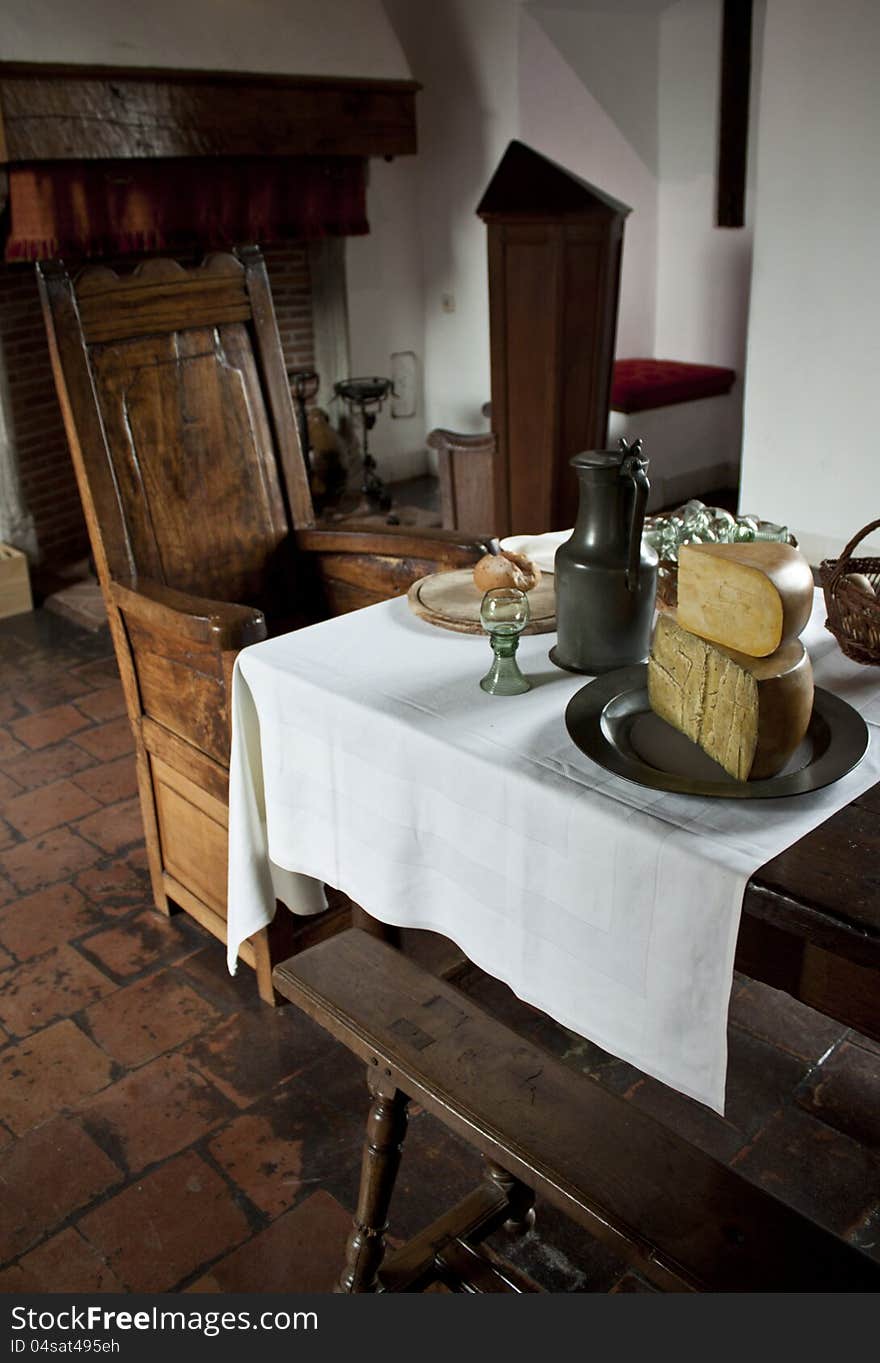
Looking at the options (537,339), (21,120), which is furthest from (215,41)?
(537,339)

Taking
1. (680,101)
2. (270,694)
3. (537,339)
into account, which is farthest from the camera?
(680,101)

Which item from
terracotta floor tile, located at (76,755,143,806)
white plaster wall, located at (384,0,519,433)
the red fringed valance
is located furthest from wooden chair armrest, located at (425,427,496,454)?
white plaster wall, located at (384,0,519,433)

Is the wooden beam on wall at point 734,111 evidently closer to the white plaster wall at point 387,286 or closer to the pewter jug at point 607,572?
the white plaster wall at point 387,286

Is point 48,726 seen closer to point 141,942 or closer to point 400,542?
point 141,942

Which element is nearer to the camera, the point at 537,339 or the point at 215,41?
the point at 537,339

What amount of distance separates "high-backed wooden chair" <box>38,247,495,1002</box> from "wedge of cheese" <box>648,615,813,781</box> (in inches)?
35.7

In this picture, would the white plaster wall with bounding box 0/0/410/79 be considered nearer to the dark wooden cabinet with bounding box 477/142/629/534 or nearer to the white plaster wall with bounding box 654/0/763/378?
the white plaster wall with bounding box 654/0/763/378

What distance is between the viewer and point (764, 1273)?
3.94 feet

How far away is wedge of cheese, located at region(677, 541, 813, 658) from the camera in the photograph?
1276 millimetres

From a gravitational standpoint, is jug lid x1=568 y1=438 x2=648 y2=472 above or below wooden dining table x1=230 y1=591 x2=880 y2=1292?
above

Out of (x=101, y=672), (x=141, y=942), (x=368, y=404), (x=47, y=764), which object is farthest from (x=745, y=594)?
(x=368, y=404)

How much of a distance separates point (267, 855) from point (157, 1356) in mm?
768

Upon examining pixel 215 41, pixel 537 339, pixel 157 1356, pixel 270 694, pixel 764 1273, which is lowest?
pixel 157 1356

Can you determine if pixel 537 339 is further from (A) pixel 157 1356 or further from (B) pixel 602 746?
(A) pixel 157 1356
